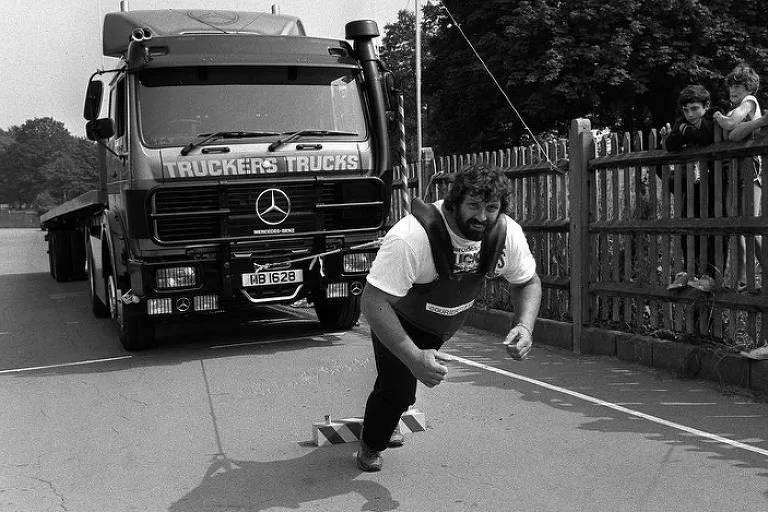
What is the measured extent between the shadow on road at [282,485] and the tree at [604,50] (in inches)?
1018

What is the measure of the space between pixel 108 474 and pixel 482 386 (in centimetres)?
299

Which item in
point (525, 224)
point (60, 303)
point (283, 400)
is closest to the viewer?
point (283, 400)

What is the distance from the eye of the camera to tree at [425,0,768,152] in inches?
1176

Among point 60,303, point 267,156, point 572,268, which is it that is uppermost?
point 267,156

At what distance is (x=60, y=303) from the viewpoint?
1418 centimetres

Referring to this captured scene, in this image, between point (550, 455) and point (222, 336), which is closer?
point (550, 455)

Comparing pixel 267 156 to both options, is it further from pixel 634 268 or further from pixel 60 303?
pixel 60 303

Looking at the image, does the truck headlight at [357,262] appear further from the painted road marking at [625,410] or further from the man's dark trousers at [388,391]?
the man's dark trousers at [388,391]

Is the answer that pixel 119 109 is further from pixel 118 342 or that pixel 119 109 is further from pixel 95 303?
pixel 95 303

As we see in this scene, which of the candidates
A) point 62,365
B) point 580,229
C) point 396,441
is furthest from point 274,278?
point 396,441

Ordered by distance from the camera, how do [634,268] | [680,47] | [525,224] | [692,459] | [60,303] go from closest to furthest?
[692,459] → [634,268] → [525,224] → [60,303] → [680,47]

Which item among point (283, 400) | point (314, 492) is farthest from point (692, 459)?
point (283, 400)

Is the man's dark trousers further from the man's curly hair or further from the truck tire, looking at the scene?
the truck tire

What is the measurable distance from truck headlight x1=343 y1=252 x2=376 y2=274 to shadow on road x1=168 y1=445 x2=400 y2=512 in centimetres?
380
